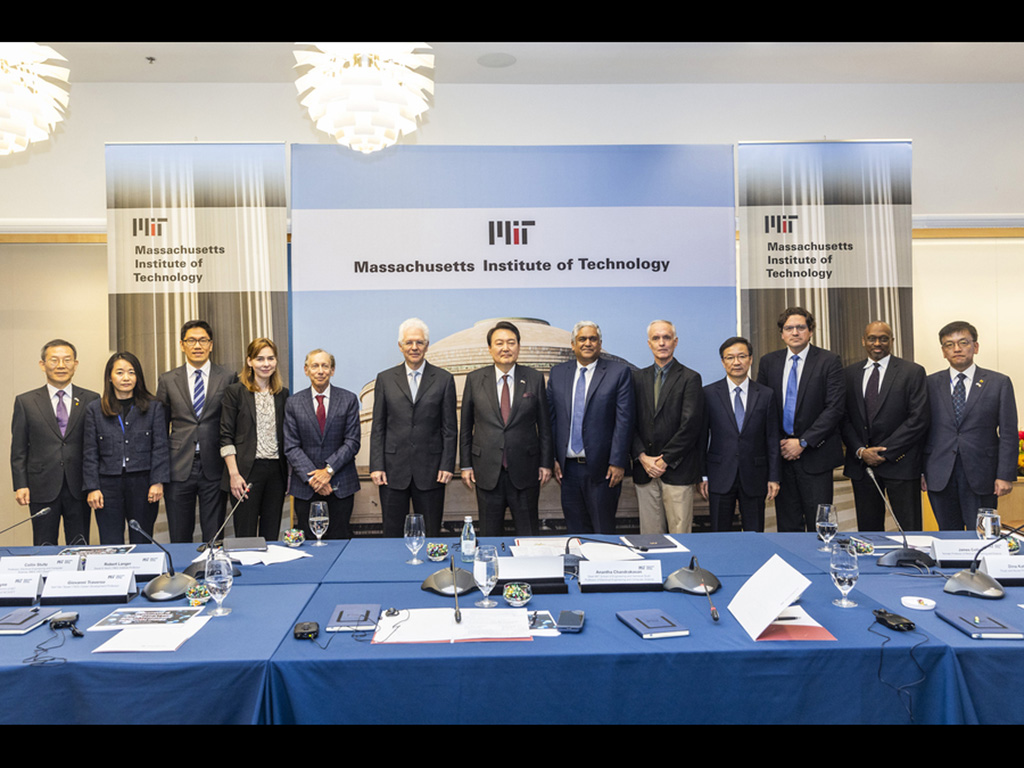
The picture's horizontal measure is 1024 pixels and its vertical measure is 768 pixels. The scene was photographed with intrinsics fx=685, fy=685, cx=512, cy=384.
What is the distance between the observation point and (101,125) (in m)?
5.23

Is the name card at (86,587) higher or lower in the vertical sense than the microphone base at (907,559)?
higher

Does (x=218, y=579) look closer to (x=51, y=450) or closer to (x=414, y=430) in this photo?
(x=414, y=430)

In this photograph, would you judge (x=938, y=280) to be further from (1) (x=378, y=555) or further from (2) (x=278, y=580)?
(2) (x=278, y=580)

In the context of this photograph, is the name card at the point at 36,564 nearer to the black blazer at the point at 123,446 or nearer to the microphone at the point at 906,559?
the black blazer at the point at 123,446

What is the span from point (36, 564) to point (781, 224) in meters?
4.77

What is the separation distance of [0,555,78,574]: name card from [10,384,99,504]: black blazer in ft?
7.42

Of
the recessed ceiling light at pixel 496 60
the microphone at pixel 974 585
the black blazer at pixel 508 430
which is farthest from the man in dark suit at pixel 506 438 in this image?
the microphone at pixel 974 585

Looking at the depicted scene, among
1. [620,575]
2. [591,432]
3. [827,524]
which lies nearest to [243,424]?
[591,432]

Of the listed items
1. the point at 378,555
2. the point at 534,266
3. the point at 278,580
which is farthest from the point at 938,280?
the point at 278,580

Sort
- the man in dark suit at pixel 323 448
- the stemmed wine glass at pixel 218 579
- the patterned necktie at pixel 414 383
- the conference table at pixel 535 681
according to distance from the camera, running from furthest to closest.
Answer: the patterned necktie at pixel 414 383, the man in dark suit at pixel 323 448, the stemmed wine glass at pixel 218 579, the conference table at pixel 535 681

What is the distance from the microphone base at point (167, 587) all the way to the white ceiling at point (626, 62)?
3918 millimetres

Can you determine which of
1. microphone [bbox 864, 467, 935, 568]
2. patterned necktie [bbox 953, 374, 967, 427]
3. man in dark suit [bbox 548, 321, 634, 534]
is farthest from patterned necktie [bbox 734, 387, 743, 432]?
microphone [bbox 864, 467, 935, 568]

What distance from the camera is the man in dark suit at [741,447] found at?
425cm

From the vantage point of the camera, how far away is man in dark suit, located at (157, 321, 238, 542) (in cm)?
436
